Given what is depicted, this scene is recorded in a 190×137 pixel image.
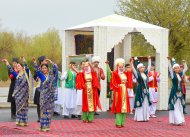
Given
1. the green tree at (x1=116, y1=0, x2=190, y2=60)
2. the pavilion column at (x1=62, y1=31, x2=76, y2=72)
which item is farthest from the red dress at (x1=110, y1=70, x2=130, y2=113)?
the green tree at (x1=116, y1=0, x2=190, y2=60)

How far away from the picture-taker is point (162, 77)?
20.1 meters

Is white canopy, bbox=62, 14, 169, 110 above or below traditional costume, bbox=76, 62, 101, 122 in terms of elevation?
above

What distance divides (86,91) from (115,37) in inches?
147

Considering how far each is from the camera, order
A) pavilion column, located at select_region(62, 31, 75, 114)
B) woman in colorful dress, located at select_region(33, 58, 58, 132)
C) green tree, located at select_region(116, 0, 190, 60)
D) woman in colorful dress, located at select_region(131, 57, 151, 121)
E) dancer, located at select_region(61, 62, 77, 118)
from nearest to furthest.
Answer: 1. woman in colorful dress, located at select_region(33, 58, 58, 132)
2. woman in colorful dress, located at select_region(131, 57, 151, 121)
3. dancer, located at select_region(61, 62, 77, 118)
4. pavilion column, located at select_region(62, 31, 75, 114)
5. green tree, located at select_region(116, 0, 190, 60)

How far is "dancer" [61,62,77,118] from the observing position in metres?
17.0

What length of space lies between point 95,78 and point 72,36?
4.48 meters

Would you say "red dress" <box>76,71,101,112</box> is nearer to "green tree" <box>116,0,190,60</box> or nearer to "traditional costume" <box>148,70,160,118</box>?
"traditional costume" <box>148,70,160,118</box>

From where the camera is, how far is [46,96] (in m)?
13.2

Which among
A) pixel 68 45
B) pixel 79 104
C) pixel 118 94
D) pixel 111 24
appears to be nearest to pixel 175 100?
pixel 118 94

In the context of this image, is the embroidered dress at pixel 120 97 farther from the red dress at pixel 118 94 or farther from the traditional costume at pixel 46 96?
the traditional costume at pixel 46 96

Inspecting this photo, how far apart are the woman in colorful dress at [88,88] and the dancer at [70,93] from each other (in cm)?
103

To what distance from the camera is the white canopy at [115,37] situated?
18.9 meters

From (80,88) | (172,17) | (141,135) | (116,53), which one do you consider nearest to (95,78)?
(80,88)

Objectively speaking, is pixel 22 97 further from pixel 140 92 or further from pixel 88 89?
pixel 140 92
